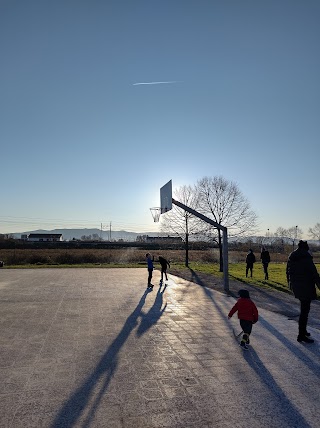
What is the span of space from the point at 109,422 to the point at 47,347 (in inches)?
127

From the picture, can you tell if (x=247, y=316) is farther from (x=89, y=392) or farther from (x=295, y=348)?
(x=89, y=392)

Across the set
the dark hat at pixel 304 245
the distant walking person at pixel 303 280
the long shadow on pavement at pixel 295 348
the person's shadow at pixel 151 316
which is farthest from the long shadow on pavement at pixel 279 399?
the person's shadow at pixel 151 316

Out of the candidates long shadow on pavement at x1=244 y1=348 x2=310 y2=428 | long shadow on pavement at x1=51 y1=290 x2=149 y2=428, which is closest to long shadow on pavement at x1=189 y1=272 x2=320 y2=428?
long shadow on pavement at x1=244 y1=348 x2=310 y2=428

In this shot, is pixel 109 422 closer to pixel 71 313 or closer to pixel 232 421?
pixel 232 421

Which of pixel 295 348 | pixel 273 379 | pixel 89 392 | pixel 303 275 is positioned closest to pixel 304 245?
pixel 303 275

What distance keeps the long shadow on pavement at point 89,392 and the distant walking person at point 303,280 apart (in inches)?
148

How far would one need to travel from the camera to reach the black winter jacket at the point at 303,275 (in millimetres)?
6941

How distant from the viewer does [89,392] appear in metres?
4.66

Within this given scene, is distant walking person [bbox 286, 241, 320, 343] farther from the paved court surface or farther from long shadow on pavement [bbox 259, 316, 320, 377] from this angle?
the paved court surface

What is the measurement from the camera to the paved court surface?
4.05 metres

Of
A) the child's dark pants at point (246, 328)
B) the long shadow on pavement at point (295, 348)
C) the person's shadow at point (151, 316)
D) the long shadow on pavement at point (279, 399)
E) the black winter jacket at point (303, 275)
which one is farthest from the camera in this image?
the person's shadow at point (151, 316)

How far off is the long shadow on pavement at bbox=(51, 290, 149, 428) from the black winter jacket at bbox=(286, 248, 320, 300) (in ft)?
12.5

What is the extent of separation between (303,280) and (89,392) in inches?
185

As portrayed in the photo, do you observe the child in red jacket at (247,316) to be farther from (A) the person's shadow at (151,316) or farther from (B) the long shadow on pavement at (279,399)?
(A) the person's shadow at (151,316)
